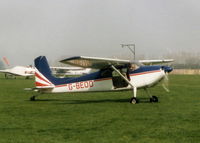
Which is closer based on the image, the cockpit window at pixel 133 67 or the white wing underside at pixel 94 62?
the white wing underside at pixel 94 62

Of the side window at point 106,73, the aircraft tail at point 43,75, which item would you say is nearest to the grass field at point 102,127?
the side window at point 106,73

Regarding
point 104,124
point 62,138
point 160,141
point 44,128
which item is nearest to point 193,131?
point 160,141

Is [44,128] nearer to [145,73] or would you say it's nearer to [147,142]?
[147,142]

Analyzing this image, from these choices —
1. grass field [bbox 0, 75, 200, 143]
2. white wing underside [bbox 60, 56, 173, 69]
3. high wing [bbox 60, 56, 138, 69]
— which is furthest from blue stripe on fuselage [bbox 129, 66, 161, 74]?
grass field [bbox 0, 75, 200, 143]

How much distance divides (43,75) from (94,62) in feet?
10.9

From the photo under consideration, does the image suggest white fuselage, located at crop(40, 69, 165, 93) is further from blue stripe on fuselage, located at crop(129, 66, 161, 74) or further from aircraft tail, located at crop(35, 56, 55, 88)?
aircraft tail, located at crop(35, 56, 55, 88)

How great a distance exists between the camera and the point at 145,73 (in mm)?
14656

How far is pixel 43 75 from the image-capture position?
16.5 meters

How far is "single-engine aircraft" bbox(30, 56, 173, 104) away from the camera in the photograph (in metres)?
14.4

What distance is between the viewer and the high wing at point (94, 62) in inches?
530

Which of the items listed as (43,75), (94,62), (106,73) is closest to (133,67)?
(106,73)

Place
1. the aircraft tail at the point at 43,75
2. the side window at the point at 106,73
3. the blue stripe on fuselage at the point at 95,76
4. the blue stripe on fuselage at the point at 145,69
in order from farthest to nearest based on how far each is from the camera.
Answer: the aircraft tail at the point at 43,75 < the side window at the point at 106,73 < the blue stripe on fuselage at the point at 95,76 < the blue stripe on fuselage at the point at 145,69

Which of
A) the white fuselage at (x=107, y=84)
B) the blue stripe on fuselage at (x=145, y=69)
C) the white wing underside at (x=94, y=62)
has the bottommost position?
the white fuselage at (x=107, y=84)

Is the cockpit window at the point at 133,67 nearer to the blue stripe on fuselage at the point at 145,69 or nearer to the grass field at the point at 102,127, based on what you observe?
the blue stripe on fuselage at the point at 145,69
